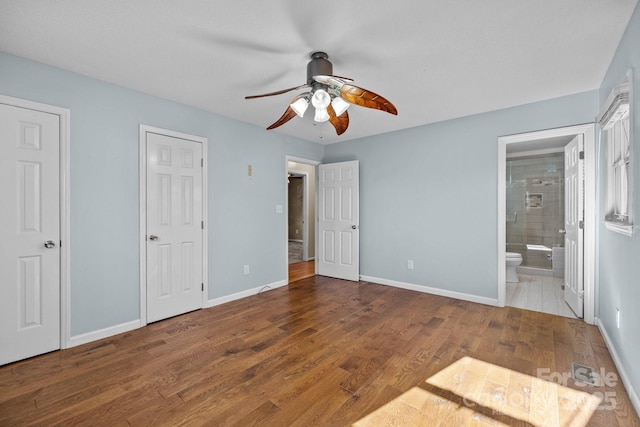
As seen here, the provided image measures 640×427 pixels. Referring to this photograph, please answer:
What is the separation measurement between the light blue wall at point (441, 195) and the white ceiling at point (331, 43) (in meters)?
0.43

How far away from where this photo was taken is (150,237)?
3.10m

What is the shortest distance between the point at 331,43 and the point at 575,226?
10.7 ft

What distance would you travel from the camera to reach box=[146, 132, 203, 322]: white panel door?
3115mm

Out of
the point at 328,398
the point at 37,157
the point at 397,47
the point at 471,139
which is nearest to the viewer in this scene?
the point at 328,398

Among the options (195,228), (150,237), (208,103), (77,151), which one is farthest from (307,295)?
(77,151)

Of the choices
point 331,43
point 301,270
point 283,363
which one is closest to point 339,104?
point 331,43

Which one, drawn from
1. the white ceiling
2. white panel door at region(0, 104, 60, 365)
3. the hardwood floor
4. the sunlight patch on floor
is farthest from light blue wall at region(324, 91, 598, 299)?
white panel door at region(0, 104, 60, 365)

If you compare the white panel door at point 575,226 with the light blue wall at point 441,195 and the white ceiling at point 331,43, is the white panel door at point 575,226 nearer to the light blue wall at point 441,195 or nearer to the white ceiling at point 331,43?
the light blue wall at point 441,195

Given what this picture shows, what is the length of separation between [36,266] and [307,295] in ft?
9.32

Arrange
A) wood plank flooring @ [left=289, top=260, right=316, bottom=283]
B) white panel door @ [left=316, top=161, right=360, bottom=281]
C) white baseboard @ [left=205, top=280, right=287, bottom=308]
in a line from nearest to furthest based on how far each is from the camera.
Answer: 1. white baseboard @ [left=205, top=280, right=287, bottom=308]
2. white panel door @ [left=316, top=161, right=360, bottom=281]
3. wood plank flooring @ [left=289, top=260, right=316, bottom=283]

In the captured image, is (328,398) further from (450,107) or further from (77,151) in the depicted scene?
(450,107)

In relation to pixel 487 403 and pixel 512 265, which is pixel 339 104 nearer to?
pixel 487 403

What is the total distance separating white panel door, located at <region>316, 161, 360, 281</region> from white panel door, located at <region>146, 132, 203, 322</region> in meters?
2.28

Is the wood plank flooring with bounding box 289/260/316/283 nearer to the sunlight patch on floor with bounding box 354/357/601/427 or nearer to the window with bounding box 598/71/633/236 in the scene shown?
the sunlight patch on floor with bounding box 354/357/601/427
